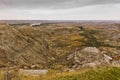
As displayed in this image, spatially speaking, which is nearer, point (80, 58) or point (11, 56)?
point (11, 56)

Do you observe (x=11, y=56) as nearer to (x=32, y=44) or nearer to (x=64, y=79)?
(x=32, y=44)

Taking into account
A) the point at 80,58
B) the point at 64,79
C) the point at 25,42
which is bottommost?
the point at 80,58

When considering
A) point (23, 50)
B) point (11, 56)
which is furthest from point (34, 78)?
point (23, 50)

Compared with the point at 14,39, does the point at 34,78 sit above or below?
above

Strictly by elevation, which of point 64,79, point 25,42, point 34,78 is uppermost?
point 64,79

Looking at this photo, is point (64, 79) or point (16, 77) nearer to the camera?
point (64, 79)

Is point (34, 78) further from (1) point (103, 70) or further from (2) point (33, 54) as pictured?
(2) point (33, 54)

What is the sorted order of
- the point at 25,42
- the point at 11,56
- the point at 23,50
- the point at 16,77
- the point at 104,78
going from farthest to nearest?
the point at 25,42 < the point at 23,50 < the point at 11,56 < the point at 16,77 < the point at 104,78

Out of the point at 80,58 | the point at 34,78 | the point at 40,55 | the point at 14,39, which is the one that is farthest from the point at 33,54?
the point at 34,78

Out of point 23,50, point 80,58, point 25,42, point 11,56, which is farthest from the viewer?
point 80,58
